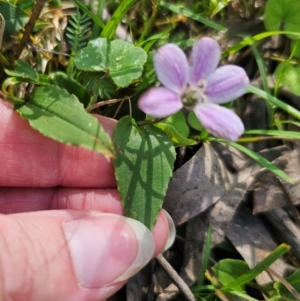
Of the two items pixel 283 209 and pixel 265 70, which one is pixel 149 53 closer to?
pixel 265 70

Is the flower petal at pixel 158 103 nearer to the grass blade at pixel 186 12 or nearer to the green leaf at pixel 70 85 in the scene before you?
the green leaf at pixel 70 85

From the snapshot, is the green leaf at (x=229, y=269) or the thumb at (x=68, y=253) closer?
the thumb at (x=68, y=253)

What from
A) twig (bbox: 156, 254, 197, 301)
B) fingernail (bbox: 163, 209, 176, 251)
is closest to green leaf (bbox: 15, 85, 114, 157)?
fingernail (bbox: 163, 209, 176, 251)

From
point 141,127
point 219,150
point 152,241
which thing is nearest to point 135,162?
point 141,127

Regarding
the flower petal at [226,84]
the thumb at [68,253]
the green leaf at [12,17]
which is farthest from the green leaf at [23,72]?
the flower petal at [226,84]

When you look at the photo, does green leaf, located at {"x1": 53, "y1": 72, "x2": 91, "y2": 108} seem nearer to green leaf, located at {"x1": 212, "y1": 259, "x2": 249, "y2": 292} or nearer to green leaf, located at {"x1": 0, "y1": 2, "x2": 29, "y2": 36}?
green leaf, located at {"x1": 0, "y1": 2, "x2": 29, "y2": 36}
